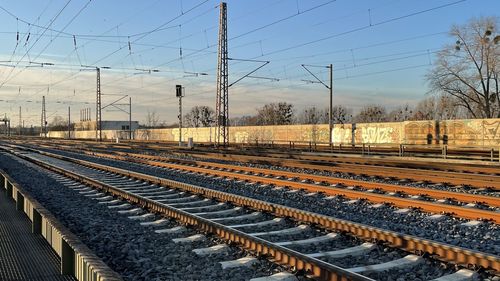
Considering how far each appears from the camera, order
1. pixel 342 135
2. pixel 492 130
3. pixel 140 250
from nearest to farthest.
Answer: pixel 140 250, pixel 492 130, pixel 342 135

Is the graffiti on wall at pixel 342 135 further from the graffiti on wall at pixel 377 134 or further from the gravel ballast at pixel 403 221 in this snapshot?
Result: the gravel ballast at pixel 403 221

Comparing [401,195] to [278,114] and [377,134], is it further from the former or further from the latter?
[278,114]

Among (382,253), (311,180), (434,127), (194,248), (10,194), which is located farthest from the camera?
(434,127)

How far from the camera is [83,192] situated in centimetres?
1480

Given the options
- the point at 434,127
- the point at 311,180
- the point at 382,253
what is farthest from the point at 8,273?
the point at 434,127

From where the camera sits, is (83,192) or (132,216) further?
(83,192)

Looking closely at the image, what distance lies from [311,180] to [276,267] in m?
10.4

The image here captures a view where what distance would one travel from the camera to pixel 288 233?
27.9 ft

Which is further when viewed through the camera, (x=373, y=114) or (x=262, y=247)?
(x=373, y=114)

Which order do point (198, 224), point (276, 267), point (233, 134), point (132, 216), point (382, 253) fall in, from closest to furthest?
point (276, 267)
point (382, 253)
point (198, 224)
point (132, 216)
point (233, 134)

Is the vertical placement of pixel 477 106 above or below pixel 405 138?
above

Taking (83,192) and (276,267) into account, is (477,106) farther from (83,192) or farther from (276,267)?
(276,267)

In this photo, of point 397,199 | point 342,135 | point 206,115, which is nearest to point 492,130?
point 342,135

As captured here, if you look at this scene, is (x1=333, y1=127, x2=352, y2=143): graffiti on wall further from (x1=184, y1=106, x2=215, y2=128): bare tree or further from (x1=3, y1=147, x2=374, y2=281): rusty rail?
(x1=184, y1=106, x2=215, y2=128): bare tree
